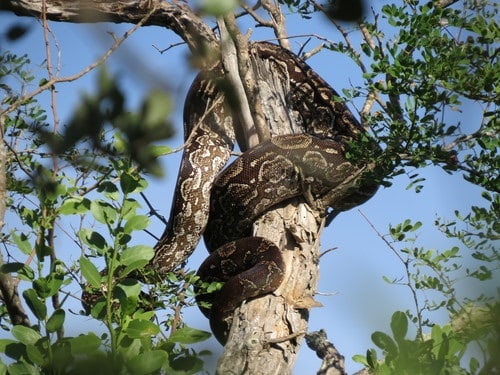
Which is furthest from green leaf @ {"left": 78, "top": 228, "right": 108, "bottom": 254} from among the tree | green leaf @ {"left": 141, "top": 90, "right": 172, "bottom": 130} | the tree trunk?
the tree trunk

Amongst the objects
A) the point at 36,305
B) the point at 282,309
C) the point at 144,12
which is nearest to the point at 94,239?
the point at 36,305

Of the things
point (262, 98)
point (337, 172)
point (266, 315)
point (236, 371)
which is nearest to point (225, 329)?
point (266, 315)

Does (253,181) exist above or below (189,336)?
above

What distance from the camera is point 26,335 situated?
8.67ft

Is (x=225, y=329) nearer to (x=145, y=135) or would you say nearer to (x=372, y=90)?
(x=372, y=90)

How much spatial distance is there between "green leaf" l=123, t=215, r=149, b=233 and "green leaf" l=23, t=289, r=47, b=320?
17.1 inches

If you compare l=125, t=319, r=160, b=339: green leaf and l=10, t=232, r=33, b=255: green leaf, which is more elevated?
l=10, t=232, r=33, b=255: green leaf

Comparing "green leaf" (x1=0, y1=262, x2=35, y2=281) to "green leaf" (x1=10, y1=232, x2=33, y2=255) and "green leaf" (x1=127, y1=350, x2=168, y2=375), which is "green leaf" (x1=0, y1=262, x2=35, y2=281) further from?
"green leaf" (x1=127, y1=350, x2=168, y2=375)

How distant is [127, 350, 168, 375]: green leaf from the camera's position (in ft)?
6.66

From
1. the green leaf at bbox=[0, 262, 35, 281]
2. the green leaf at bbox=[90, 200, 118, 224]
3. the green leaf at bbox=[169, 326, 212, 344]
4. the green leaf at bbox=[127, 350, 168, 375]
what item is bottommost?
the green leaf at bbox=[127, 350, 168, 375]

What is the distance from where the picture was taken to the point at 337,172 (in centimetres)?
802

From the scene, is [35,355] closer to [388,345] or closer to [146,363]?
[146,363]

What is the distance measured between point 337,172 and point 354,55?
164 cm

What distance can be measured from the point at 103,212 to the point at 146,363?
1.00 m
